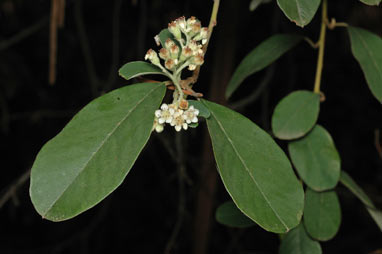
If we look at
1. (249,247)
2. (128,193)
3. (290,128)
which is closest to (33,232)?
(128,193)

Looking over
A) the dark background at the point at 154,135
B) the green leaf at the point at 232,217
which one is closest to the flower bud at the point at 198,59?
the green leaf at the point at 232,217

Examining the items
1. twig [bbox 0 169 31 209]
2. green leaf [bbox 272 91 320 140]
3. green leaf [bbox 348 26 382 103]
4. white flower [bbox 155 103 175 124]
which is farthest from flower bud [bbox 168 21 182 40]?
twig [bbox 0 169 31 209]

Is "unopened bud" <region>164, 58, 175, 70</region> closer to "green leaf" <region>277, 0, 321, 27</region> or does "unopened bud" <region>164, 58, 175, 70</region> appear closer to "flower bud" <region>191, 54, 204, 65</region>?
"flower bud" <region>191, 54, 204, 65</region>

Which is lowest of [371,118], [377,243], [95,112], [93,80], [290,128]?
[377,243]

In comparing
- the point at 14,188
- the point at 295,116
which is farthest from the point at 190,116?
the point at 14,188

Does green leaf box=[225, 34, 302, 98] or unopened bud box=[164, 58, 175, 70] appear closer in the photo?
unopened bud box=[164, 58, 175, 70]

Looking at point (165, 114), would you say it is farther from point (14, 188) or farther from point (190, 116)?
point (14, 188)

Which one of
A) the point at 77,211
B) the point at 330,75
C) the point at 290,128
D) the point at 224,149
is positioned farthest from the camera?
the point at 330,75

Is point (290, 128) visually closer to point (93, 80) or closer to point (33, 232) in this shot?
point (93, 80)
